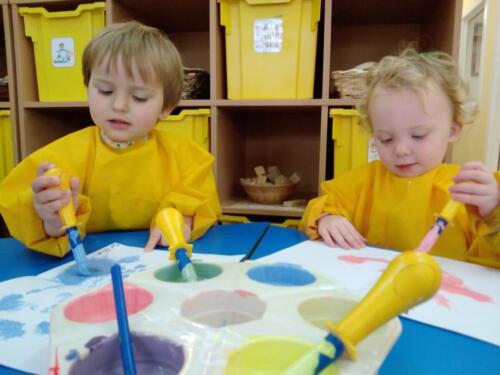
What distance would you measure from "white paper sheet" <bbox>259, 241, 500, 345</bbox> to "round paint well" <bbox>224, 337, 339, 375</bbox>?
0.38 ft

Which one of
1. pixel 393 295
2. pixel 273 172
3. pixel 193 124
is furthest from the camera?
pixel 273 172

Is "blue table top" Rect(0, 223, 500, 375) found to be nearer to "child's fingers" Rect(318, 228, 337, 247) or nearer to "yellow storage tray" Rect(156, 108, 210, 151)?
"child's fingers" Rect(318, 228, 337, 247)

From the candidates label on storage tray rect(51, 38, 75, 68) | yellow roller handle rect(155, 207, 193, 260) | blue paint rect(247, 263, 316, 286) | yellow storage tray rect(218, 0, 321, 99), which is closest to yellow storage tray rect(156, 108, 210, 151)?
yellow storage tray rect(218, 0, 321, 99)

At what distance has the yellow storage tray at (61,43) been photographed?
1.44m

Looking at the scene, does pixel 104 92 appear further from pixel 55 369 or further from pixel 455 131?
pixel 455 131

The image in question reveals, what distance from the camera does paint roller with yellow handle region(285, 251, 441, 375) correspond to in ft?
0.81

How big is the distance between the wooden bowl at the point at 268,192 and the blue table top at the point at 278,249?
679mm

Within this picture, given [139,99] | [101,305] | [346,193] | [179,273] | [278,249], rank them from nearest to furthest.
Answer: [101,305]
[179,273]
[278,249]
[139,99]
[346,193]

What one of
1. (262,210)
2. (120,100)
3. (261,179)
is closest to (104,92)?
(120,100)

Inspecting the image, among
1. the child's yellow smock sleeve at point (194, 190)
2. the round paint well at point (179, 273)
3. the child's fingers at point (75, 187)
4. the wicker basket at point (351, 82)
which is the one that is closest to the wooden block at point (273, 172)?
the wicker basket at point (351, 82)

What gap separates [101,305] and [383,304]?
26 centimetres

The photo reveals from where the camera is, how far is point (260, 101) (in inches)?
53.7

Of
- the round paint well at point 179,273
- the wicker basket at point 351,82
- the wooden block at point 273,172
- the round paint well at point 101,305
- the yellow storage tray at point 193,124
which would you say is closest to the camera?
the round paint well at point 101,305

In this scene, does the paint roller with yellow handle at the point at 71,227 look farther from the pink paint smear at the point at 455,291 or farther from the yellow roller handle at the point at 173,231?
the pink paint smear at the point at 455,291
